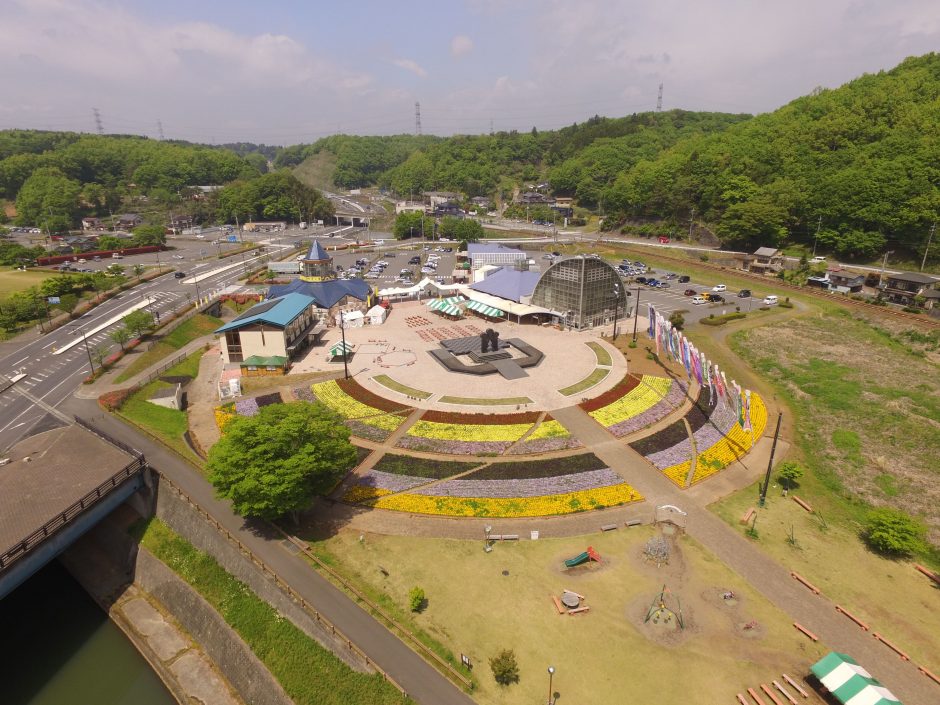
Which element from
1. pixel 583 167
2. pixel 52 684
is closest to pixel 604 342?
pixel 52 684

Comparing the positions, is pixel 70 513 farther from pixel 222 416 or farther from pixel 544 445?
pixel 544 445

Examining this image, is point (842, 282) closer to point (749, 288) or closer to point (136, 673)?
point (749, 288)

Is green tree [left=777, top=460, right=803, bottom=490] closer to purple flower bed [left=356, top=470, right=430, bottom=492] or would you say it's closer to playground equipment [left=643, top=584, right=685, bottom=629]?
playground equipment [left=643, top=584, right=685, bottom=629]

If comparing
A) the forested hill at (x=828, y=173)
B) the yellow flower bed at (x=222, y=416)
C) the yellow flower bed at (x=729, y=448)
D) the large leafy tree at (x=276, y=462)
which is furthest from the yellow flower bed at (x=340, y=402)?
the forested hill at (x=828, y=173)

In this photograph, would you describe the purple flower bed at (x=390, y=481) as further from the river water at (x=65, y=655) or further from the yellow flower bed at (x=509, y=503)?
the river water at (x=65, y=655)

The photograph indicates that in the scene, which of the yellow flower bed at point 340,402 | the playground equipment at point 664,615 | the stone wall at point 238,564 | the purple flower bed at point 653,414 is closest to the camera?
the stone wall at point 238,564

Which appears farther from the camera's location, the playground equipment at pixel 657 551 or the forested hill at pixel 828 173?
the forested hill at pixel 828 173
